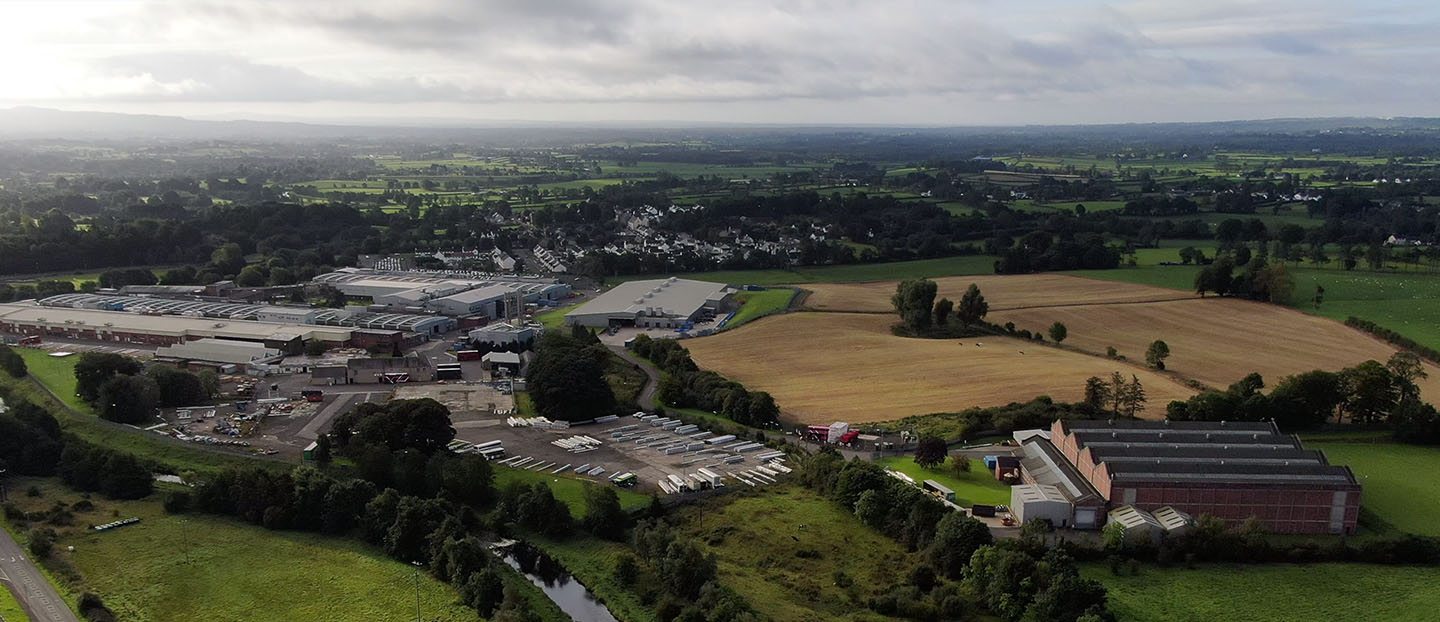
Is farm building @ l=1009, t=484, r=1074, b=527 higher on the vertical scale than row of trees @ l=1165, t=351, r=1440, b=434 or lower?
lower

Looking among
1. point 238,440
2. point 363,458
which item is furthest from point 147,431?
point 363,458

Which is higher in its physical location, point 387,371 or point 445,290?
point 445,290

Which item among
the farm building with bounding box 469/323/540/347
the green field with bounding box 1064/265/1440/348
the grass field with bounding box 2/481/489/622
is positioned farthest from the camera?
the green field with bounding box 1064/265/1440/348

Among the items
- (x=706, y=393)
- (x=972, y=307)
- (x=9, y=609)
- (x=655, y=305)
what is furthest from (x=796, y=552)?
(x=655, y=305)

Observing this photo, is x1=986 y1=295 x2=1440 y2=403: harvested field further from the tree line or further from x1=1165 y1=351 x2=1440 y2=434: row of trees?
the tree line

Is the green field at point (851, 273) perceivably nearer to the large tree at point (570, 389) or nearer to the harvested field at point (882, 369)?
the harvested field at point (882, 369)

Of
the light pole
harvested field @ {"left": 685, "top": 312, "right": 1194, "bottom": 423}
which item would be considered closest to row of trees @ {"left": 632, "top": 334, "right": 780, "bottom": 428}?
harvested field @ {"left": 685, "top": 312, "right": 1194, "bottom": 423}

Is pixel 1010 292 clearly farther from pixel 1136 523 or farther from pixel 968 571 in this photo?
pixel 968 571

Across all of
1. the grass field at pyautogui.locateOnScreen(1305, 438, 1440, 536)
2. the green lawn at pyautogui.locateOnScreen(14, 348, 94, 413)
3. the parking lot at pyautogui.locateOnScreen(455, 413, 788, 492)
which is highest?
the grass field at pyautogui.locateOnScreen(1305, 438, 1440, 536)
